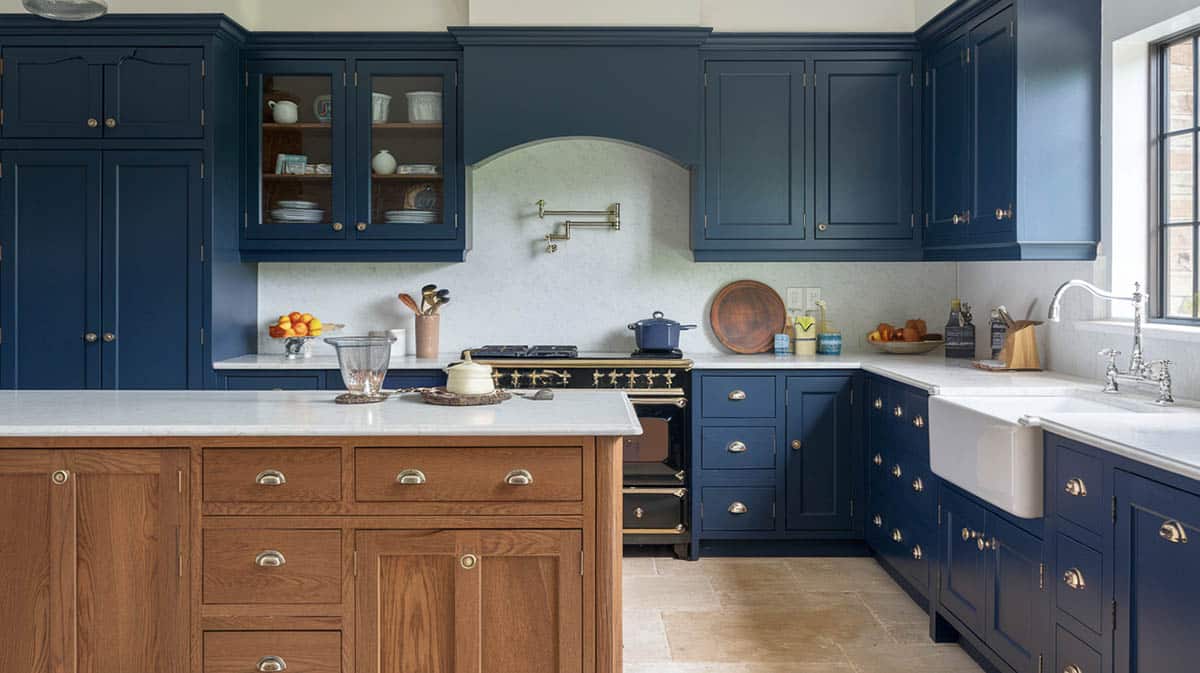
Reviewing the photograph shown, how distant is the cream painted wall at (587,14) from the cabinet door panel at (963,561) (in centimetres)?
245

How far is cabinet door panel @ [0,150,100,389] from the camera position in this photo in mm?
4367

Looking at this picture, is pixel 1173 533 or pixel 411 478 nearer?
pixel 1173 533

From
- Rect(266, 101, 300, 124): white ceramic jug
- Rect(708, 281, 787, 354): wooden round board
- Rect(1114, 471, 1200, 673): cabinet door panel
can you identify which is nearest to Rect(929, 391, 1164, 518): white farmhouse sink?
Rect(1114, 471, 1200, 673): cabinet door panel

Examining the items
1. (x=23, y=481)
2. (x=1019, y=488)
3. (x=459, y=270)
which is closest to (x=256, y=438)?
(x=23, y=481)

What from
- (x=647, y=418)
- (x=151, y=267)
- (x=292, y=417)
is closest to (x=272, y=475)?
(x=292, y=417)

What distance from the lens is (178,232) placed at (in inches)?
173

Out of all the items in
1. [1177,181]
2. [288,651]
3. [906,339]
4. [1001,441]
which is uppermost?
[1177,181]

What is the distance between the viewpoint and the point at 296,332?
4.72 meters

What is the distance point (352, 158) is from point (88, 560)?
2573 millimetres

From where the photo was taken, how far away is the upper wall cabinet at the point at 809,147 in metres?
4.66

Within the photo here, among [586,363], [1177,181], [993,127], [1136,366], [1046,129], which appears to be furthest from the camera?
[586,363]

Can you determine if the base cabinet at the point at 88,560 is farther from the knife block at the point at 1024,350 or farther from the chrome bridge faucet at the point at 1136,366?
the knife block at the point at 1024,350

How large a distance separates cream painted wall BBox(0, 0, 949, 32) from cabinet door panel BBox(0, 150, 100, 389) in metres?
1.08

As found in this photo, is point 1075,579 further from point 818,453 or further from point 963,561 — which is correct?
point 818,453
